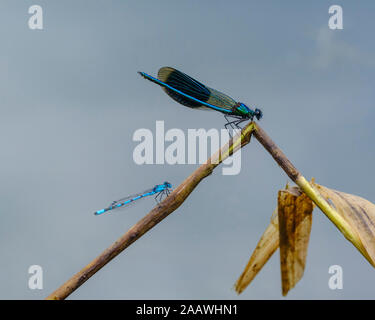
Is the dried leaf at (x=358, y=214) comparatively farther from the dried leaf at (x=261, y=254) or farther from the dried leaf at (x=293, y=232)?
the dried leaf at (x=261, y=254)

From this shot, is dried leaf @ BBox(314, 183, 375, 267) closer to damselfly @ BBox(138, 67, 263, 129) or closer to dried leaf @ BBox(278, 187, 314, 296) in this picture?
dried leaf @ BBox(278, 187, 314, 296)

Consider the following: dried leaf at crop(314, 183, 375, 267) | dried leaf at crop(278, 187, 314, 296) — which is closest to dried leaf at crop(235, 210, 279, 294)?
dried leaf at crop(278, 187, 314, 296)

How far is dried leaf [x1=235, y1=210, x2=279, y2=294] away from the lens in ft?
16.4

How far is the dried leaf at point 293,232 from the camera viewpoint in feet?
15.7

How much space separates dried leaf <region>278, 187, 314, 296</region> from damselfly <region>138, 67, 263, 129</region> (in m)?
0.70

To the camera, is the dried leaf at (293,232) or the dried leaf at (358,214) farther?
the dried leaf at (293,232)

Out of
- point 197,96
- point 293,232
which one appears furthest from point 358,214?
point 197,96

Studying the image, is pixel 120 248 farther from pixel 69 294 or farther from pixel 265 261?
pixel 265 261

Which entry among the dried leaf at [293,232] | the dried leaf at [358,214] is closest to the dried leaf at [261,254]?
the dried leaf at [293,232]

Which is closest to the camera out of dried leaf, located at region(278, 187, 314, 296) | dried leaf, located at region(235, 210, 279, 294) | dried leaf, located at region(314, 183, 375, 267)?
dried leaf, located at region(314, 183, 375, 267)

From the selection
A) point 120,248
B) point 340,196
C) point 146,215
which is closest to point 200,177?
point 146,215

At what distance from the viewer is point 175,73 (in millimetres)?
4773

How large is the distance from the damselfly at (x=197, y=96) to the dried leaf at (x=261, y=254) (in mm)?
972

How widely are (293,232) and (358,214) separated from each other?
2.07ft
